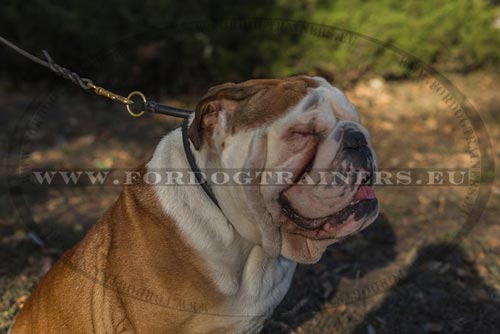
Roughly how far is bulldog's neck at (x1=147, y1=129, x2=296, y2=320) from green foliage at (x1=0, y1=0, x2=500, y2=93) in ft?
17.4

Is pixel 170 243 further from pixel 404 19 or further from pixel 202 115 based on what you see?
pixel 404 19

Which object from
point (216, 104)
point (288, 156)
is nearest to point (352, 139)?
point (288, 156)

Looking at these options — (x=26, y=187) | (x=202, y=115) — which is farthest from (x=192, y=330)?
(x=26, y=187)

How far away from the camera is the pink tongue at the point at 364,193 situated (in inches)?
93.9

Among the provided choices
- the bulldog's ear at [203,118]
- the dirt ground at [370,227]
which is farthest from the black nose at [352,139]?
the dirt ground at [370,227]

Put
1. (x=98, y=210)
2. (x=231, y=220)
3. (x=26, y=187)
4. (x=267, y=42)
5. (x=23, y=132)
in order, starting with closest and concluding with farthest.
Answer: (x=231, y=220) < (x=98, y=210) < (x=26, y=187) < (x=23, y=132) < (x=267, y=42)

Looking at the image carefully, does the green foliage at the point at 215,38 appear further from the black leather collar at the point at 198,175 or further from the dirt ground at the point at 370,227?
the black leather collar at the point at 198,175

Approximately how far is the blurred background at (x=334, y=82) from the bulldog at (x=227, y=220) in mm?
1323

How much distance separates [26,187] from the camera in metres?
5.97

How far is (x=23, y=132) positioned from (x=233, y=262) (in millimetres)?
5702

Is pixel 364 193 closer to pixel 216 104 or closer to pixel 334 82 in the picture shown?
pixel 216 104

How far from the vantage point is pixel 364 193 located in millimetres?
2402

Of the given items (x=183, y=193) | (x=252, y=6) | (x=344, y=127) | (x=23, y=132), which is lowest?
(x=23, y=132)

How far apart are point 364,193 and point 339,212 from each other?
0.13 metres
